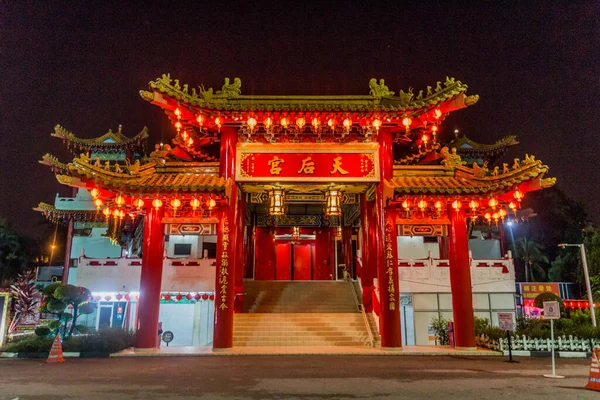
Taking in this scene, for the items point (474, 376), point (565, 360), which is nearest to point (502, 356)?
point (565, 360)

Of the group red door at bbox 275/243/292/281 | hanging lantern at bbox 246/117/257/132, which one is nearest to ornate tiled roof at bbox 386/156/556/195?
hanging lantern at bbox 246/117/257/132

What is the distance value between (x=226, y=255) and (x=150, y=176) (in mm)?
3906

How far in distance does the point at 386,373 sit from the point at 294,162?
7334mm

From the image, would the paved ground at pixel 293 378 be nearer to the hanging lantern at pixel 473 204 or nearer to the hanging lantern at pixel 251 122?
the hanging lantern at pixel 473 204

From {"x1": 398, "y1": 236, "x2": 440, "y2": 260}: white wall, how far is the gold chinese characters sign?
14516 millimetres

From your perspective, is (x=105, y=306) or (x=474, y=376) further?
(x=105, y=306)

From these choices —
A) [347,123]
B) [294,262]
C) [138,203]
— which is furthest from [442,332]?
[138,203]

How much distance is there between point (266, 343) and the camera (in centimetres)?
1428

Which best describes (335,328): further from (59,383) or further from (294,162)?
(59,383)

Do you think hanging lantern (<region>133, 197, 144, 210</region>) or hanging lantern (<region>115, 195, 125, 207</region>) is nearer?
hanging lantern (<region>115, 195, 125, 207</region>)

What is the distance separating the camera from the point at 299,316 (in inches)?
632

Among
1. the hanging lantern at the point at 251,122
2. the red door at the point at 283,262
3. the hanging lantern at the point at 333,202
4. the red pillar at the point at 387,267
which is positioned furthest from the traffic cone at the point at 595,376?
the red door at the point at 283,262

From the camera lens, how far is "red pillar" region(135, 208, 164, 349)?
13008 mm

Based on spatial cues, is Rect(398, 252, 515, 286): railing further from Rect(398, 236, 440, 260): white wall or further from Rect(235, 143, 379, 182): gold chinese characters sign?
Rect(235, 143, 379, 182): gold chinese characters sign
